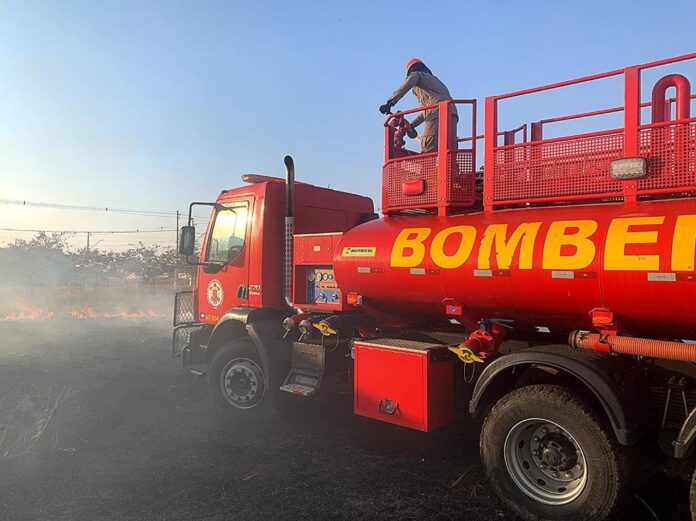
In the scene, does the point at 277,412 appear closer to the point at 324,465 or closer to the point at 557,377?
the point at 324,465

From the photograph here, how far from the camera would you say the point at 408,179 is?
509 centimetres

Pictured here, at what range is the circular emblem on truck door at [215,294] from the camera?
730cm

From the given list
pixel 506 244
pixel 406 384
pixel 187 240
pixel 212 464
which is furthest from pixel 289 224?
pixel 506 244

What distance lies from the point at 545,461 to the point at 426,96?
397 centimetres

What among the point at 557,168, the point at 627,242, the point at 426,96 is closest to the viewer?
the point at 627,242

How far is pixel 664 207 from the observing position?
11.5 feet

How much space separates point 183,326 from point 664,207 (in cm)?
668

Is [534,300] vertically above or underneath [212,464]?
above

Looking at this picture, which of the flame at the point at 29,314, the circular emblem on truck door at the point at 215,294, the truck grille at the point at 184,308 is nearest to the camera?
the circular emblem on truck door at the point at 215,294

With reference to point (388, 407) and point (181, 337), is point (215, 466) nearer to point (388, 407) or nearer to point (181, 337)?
point (388, 407)

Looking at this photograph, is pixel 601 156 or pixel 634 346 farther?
pixel 601 156

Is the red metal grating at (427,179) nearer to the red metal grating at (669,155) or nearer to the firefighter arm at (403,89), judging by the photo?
the firefighter arm at (403,89)

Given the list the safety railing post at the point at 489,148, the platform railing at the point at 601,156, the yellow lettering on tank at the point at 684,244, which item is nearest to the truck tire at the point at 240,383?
the safety railing post at the point at 489,148

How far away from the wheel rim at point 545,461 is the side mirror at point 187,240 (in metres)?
4.81
